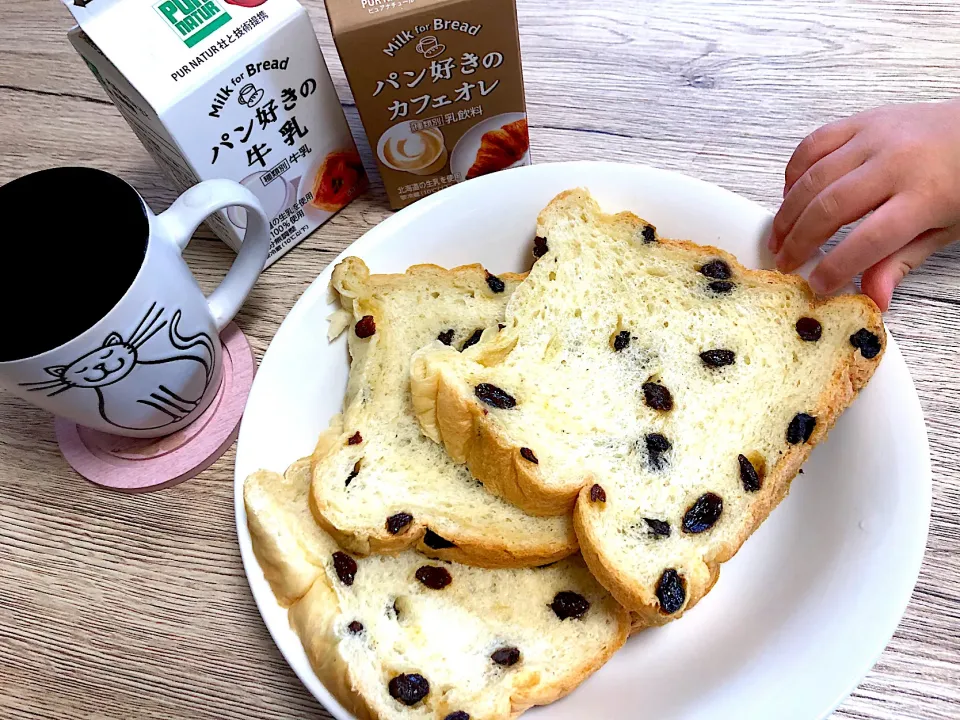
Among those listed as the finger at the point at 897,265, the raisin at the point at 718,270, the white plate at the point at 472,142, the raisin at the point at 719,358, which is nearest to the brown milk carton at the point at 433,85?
the white plate at the point at 472,142

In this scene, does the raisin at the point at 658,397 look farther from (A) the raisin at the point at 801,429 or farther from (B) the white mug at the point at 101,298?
(B) the white mug at the point at 101,298

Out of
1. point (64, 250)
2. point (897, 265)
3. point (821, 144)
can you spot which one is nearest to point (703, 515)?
point (897, 265)

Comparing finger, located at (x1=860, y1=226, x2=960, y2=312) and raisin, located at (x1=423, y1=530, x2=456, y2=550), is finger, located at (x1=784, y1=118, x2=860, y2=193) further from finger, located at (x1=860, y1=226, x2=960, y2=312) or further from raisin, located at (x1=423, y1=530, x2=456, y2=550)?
raisin, located at (x1=423, y1=530, x2=456, y2=550)

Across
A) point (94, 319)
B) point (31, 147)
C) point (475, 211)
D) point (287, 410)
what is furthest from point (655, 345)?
point (31, 147)

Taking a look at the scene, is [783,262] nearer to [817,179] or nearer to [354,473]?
[817,179]

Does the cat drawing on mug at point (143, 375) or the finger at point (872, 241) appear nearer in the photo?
the cat drawing on mug at point (143, 375)
